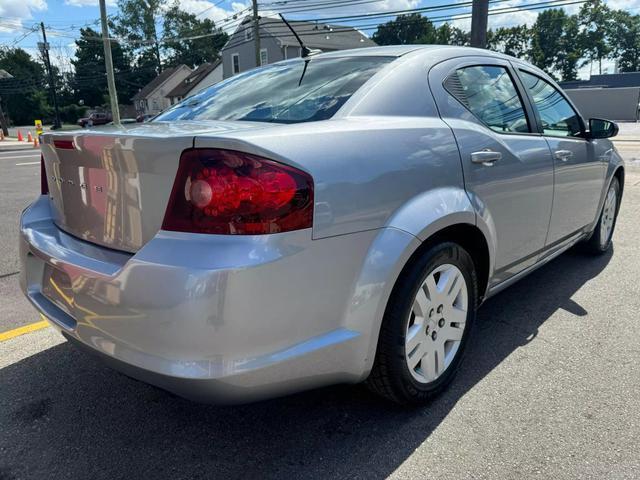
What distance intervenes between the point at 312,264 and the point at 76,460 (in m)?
1.28

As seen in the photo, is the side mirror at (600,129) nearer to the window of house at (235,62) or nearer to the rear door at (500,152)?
the rear door at (500,152)

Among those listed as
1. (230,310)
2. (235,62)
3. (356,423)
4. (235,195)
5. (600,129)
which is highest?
(235,62)

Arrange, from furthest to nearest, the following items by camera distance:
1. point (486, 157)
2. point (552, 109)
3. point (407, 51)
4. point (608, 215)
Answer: point (608, 215)
point (552, 109)
point (407, 51)
point (486, 157)

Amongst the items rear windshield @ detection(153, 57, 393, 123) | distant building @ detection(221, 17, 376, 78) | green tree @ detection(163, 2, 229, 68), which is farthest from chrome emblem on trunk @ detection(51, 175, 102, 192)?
green tree @ detection(163, 2, 229, 68)

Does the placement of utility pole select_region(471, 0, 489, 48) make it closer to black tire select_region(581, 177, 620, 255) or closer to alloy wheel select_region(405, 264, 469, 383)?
black tire select_region(581, 177, 620, 255)

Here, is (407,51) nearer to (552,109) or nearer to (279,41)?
(552,109)

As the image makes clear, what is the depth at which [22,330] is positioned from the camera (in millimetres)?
3234

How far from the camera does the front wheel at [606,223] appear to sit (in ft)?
14.0

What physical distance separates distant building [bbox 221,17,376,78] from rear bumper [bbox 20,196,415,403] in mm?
32267

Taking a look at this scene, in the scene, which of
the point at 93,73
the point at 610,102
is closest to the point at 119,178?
the point at 610,102

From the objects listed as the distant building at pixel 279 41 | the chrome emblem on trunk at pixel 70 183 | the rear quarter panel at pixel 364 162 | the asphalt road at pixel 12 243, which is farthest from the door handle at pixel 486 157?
the distant building at pixel 279 41

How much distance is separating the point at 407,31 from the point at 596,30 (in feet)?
124

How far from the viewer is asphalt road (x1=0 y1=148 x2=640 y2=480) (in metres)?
1.95

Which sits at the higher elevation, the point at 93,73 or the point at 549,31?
the point at 549,31
